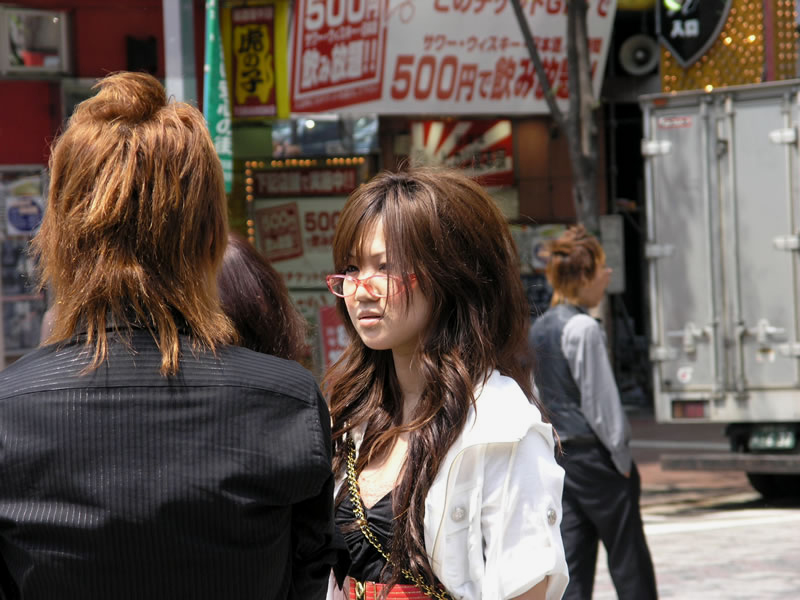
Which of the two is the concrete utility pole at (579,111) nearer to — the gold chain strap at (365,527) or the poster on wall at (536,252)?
the poster on wall at (536,252)

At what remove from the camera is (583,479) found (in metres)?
5.19

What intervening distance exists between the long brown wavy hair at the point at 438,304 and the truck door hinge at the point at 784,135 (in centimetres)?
703

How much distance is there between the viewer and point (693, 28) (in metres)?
11.0

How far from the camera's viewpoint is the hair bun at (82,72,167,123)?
1.86m

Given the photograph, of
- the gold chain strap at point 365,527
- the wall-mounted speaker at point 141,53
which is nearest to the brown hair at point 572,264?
the gold chain strap at point 365,527

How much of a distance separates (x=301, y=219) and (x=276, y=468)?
11227 mm

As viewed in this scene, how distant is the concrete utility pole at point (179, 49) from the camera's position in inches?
311

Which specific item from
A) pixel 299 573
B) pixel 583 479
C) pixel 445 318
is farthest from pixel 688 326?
pixel 299 573

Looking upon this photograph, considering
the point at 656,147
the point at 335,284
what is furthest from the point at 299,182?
the point at 335,284

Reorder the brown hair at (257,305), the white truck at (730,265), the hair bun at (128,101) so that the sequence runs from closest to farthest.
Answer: the hair bun at (128,101) → the brown hair at (257,305) → the white truck at (730,265)

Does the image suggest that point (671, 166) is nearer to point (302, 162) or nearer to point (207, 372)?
point (302, 162)

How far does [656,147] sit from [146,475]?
836 cm

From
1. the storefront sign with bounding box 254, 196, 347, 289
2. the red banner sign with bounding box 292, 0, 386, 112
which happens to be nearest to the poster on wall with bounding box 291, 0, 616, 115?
the red banner sign with bounding box 292, 0, 386, 112

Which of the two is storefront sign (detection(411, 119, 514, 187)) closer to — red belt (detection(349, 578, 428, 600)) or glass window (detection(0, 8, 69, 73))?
glass window (detection(0, 8, 69, 73))
